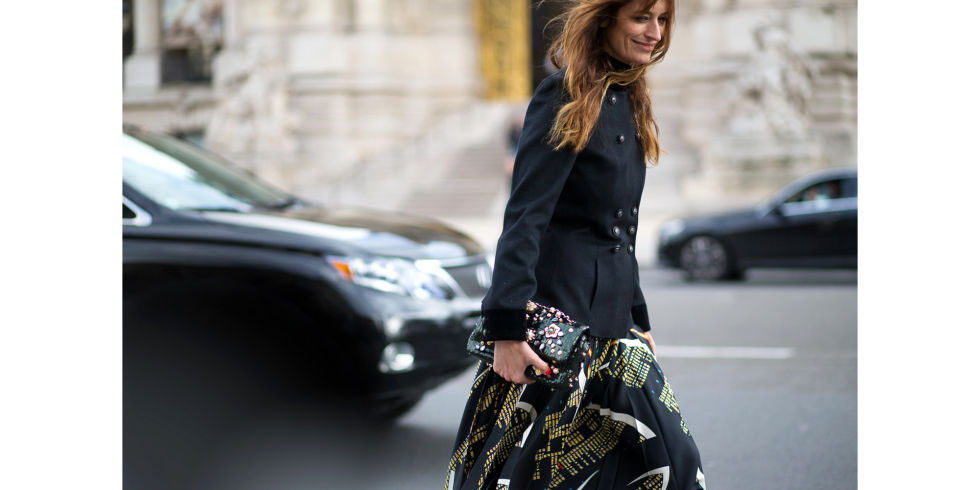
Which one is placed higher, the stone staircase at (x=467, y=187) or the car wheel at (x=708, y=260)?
the stone staircase at (x=467, y=187)

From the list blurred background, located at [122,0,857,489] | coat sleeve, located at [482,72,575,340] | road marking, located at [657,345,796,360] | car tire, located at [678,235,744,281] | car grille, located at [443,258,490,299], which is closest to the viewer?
coat sleeve, located at [482,72,575,340]

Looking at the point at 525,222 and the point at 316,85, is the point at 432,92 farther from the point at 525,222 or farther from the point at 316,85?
the point at 525,222

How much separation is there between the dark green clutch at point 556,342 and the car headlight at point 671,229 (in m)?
9.64

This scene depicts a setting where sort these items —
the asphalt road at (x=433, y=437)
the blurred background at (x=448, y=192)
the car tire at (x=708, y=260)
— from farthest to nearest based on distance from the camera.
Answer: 1. the car tire at (x=708, y=260)
2. the blurred background at (x=448, y=192)
3. the asphalt road at (x=433, y=437)

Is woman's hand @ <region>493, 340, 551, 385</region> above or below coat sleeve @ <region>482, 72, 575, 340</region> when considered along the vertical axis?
below

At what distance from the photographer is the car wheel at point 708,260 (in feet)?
38.3

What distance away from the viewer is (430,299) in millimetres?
4543

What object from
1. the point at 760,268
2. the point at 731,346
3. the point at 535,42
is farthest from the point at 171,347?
the point at 535,42

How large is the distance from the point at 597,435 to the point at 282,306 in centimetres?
221

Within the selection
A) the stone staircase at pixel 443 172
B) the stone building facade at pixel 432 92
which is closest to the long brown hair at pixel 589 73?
the stone building facade at pixel 432 92

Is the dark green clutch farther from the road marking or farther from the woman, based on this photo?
the road marking

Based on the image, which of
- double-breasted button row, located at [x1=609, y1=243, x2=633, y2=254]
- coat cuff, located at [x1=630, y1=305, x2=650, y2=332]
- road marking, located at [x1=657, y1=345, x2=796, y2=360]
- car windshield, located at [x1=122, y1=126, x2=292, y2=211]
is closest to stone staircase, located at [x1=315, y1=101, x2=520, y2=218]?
road marking, located at [x1=657, y1=345, x2=796, y2=360]

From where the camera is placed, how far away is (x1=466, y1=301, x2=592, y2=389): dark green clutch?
2.35 meters

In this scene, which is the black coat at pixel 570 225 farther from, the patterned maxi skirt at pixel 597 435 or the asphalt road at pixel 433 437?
the asphalt road at pixel 433 437
